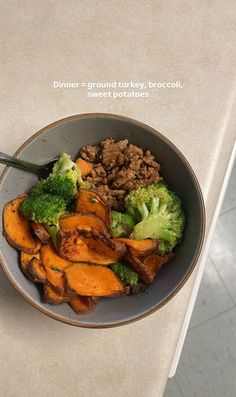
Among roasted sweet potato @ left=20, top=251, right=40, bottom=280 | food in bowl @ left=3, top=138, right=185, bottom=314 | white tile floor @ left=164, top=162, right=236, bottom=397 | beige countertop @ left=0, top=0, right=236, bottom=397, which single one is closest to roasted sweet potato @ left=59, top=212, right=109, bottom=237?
food in bowl @ left=3, top=138, right=185, bottom=314

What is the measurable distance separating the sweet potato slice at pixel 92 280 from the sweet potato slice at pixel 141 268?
5 centimetres

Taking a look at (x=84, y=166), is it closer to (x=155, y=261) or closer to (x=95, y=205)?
(x=95, y=205)

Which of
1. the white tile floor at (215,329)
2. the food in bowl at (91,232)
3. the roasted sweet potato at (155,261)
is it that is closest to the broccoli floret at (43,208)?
the food in bowl at (91,232)

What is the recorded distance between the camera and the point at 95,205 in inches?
41.4

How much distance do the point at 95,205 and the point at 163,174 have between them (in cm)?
21

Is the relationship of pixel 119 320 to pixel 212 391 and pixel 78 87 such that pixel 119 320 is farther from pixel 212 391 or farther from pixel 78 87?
pixel 212 391

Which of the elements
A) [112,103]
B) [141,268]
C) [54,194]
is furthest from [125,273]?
[112,103]

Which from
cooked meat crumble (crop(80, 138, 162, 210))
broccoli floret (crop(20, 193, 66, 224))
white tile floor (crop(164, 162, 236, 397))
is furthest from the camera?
white tile floor (crop(164, 162, 236, 397))

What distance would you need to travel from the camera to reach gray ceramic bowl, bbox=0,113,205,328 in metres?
1.03

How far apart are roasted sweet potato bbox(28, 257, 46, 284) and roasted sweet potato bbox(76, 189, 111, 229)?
0.53 feet

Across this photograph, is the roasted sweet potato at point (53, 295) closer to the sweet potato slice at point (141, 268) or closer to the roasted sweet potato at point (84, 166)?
the sweet potato slice at point (141, 268)

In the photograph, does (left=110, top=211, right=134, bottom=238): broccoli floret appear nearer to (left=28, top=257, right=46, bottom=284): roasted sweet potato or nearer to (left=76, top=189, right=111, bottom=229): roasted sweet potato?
(left=76, top=189, right=111, bottom=229): roasted sweet potato

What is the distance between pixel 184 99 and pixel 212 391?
133cm

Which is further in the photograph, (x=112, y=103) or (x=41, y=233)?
(x=112, y=103)
